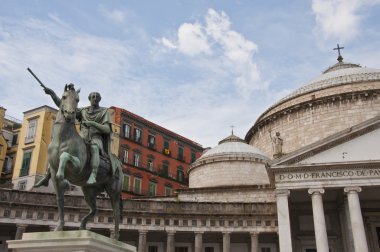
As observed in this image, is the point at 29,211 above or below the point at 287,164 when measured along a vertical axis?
below

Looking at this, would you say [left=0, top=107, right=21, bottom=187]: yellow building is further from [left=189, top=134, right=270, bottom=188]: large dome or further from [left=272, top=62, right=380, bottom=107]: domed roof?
[left=272, top=62, right=380, bottom=107]: domed roof

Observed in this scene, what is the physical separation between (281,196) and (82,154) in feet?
58.2

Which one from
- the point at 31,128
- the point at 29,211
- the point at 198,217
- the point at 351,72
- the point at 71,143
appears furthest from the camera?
the point at 31,128

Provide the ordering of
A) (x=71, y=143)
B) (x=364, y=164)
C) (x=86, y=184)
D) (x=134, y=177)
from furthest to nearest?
(x=134, y=177) < (x=364, y=164) < (x=86, y=184) < (x=71, y=143)

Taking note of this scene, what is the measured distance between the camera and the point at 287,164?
24703 mm

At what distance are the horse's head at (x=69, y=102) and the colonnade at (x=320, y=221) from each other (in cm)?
1785

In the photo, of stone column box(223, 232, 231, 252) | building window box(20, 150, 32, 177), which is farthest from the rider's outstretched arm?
building window box(20, 150, 32, 177)

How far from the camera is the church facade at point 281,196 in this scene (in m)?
24.2

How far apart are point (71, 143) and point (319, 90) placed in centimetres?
3223

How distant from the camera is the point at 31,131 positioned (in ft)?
141

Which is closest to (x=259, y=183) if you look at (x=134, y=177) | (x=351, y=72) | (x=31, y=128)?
(x=351, y=72)

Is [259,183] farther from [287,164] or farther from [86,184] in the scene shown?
[86,184]

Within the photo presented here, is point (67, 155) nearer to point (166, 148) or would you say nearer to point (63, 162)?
point (63, 162)

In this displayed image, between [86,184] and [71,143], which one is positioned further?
[86,184]
